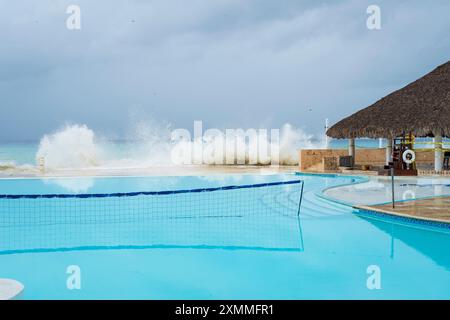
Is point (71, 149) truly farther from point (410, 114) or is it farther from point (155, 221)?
point (155, 221)

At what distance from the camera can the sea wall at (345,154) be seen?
61.4 feet

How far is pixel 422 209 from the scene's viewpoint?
30.0 feet

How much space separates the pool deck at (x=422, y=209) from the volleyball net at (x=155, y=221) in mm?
1541

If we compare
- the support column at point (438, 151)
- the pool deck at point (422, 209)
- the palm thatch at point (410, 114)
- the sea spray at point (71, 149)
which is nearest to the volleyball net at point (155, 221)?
the pool deck at point (422, 209)

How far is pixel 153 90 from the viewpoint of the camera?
38.6m

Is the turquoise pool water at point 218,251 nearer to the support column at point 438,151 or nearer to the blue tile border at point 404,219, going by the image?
the blue tile border at point 404,219

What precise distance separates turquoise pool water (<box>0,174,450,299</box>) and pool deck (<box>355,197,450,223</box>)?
20 centimetres

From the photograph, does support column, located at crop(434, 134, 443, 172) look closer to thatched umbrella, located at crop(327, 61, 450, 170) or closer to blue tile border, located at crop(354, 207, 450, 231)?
thatched umbrella, located at crop(327, 61, 450, 170)

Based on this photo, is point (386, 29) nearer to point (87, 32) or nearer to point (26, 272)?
point (87, 32)

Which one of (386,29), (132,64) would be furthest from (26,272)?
(132,64)

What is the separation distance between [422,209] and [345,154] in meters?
10.9

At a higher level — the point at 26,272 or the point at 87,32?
the point at 87,32

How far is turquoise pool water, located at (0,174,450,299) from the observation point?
5.53 meters
